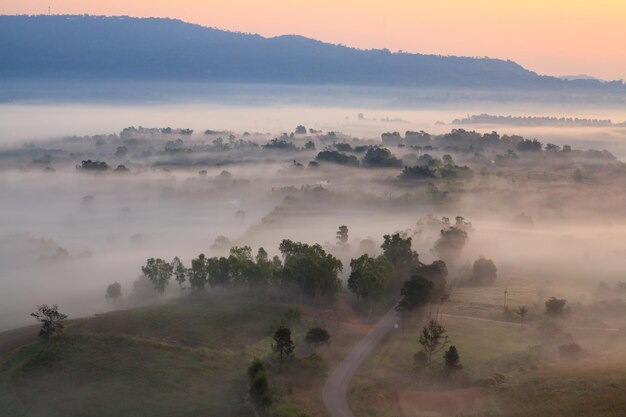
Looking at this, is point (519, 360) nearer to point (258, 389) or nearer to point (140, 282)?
point (258, 389)

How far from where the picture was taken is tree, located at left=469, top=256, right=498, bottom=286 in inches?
3351

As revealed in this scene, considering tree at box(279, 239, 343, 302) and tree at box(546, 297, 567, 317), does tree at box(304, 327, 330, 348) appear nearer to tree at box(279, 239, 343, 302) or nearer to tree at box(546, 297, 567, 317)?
tree at box(279, 239, 343, 302)

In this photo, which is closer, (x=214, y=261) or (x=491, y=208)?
(x=214, y=261)

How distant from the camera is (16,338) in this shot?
65.9 m

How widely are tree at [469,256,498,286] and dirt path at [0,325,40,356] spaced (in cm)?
5299

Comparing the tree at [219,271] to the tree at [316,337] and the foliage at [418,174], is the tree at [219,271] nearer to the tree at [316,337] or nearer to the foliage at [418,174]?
the tree at [316,337]

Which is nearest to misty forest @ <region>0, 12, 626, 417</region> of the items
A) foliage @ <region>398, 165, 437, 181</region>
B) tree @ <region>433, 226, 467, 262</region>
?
tree @ <region>433, 226, 467, 262</region>

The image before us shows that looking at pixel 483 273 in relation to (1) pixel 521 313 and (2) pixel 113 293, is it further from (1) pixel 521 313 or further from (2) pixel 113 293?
(2) pixel 113 293

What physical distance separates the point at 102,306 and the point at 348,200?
75.6 m

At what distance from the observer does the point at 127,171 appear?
192 metres

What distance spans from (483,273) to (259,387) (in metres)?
45.3

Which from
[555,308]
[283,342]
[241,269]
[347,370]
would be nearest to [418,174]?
[241,269]

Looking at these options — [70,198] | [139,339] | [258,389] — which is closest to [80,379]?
[139,339]

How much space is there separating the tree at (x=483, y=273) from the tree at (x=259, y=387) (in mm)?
42043
